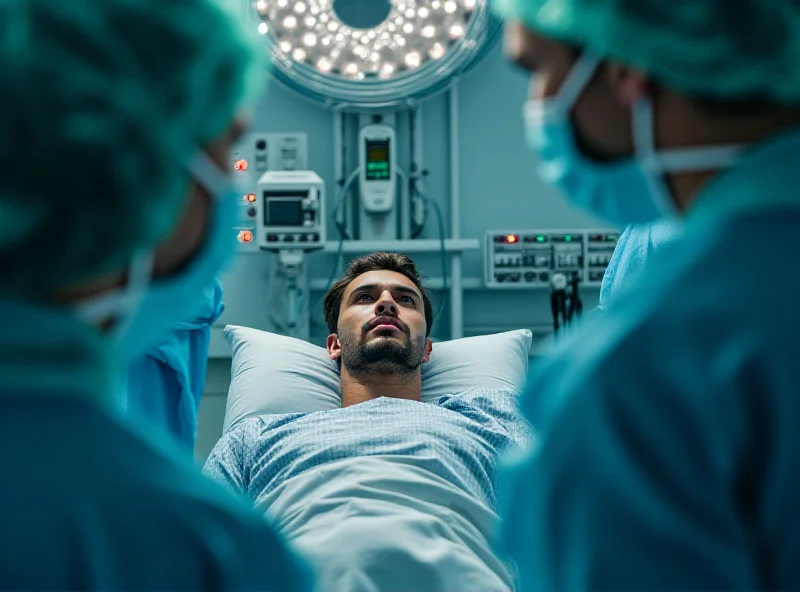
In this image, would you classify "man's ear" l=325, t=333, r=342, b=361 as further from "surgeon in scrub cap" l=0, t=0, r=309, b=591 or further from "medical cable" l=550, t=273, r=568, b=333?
"surgeon in scrub cap" l=0, t=0, r=309, b=591

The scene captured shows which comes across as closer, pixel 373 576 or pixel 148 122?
pixel 148 122

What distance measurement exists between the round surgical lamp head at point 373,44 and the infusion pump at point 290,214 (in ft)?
1.20

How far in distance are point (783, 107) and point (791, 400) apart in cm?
26

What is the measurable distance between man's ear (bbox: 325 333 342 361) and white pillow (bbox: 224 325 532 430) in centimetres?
7

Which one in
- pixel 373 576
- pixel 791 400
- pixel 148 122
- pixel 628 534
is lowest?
pixel 373 576

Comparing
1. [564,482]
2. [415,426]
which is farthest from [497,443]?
[564,482]

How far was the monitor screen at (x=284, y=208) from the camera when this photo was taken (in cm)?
286

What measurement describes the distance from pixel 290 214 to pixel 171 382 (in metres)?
1.17

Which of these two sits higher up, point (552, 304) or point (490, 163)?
point (490, 163)

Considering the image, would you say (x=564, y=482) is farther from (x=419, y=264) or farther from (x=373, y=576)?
(x=419, y=264)

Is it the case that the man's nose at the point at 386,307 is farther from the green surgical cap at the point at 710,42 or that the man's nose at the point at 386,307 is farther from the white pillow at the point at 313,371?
the green surgical cap at the point at 710,42

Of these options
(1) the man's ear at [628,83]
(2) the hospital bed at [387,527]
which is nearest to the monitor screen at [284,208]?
(2) the hospital bed at [387,527]

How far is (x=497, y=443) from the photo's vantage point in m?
1.84

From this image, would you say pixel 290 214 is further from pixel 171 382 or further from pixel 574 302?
pixel 171 382
